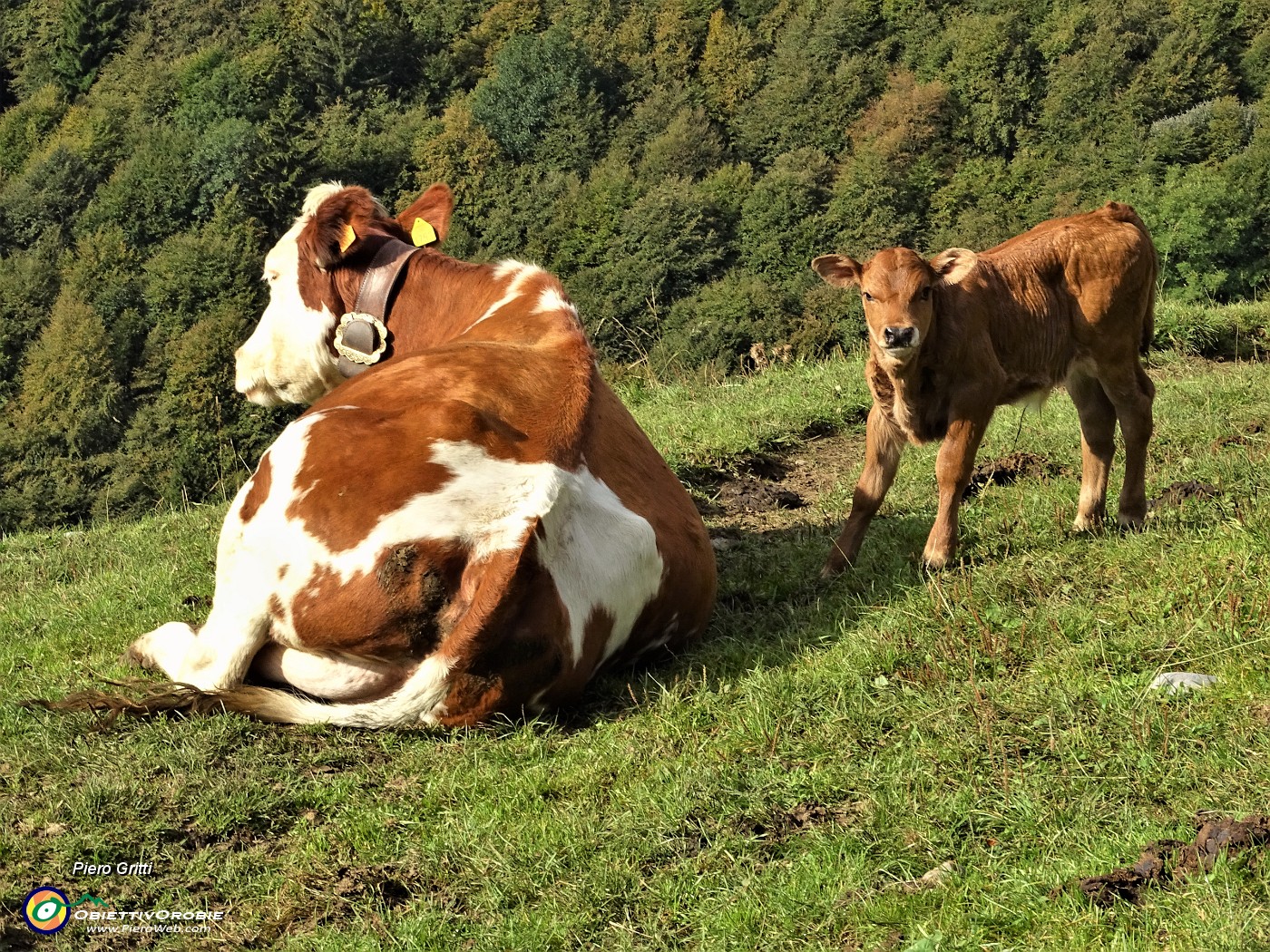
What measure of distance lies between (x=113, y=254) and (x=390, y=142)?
1643 centimetres

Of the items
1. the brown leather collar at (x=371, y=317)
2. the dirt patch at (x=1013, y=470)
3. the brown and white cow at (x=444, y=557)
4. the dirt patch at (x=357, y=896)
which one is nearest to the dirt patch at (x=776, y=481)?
the dirt patch at (x=1013, y=470)

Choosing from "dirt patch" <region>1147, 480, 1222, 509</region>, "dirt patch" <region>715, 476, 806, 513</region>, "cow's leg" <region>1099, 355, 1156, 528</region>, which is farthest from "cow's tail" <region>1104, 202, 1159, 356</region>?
"dirt patch" <region>715, 476, 806, 513</region>

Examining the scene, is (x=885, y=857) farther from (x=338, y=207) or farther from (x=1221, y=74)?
(x=1221, y=74)

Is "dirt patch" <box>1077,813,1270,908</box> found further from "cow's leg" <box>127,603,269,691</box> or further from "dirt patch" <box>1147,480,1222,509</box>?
"dirt patch" <box>1147,480,1222,509</box>

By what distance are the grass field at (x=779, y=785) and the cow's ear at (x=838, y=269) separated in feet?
4.66

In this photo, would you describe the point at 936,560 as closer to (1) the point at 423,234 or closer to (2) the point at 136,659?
(1) the point at 423,234

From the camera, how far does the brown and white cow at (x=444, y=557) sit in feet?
15.0

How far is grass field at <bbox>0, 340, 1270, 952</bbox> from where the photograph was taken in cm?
349

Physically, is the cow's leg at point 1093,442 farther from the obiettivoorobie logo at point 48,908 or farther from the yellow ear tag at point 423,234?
the obiettivoorobie logo at point 48,908

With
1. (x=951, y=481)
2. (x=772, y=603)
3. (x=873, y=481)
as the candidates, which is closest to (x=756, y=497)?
(x=873, y=481)

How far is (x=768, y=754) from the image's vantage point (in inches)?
Result: 172

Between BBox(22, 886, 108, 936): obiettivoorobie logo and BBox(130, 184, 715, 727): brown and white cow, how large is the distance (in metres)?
1.08

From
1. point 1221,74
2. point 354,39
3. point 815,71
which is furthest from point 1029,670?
point 354,39

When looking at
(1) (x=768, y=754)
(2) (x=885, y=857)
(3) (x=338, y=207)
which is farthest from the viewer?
(3) (x=338, y=207)
